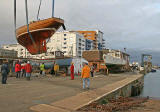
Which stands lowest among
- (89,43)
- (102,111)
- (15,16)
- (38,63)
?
(102,111)

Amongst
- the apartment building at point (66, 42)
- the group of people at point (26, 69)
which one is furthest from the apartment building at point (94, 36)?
the group of people at point (26, 69)

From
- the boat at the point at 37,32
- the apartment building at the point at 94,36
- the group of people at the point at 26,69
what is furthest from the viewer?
the apartment building at the point at 94,36

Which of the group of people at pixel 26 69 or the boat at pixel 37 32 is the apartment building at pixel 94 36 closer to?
the boat at pixel 37 32

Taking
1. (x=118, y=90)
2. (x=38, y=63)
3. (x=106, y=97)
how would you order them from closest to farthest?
1. (x=106, y=97)
2. (x=118, y=90)
3. (x=38, y=63)

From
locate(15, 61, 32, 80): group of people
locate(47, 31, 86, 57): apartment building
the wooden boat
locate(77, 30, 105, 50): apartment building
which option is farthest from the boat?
locate(77, 30, 105, 50): apartment building

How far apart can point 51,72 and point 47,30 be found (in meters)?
5.05

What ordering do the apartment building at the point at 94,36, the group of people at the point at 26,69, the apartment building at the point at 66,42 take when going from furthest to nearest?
the apartment building at the point at 94,36, the apartment building at the point at 66,42, the group of people at the point at 26,69

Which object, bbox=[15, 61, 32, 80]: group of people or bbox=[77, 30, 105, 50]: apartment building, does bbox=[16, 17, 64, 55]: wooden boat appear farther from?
bbox=[77, 30, 105, 50]: apartment building

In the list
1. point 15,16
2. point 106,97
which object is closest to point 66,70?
point 15,16

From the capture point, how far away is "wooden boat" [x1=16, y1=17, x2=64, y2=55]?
724 inches

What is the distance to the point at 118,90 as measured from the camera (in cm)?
999

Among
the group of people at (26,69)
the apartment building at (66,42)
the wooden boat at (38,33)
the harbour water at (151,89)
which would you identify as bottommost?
the harbour water at (151,89)

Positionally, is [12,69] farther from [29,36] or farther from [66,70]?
[66,70]

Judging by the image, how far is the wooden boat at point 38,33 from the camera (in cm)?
1839
